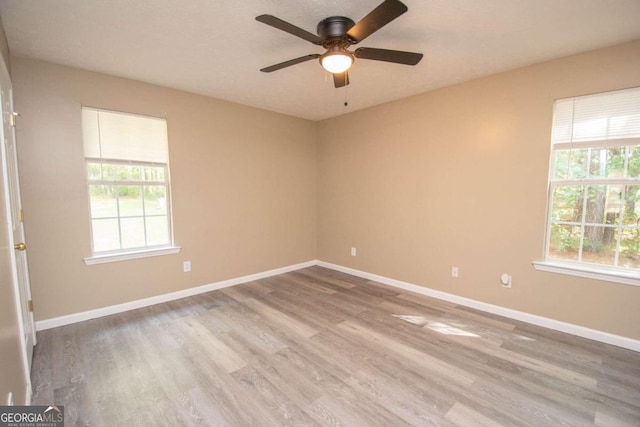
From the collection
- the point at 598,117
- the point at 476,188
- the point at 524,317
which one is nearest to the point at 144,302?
the point at 476,188

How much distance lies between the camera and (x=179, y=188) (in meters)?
3.42

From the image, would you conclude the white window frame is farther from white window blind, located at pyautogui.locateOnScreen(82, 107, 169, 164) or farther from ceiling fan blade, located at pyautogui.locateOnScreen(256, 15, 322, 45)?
white window blind, located at pyautogui.locateOnScreen(82, 107, 169, 164)

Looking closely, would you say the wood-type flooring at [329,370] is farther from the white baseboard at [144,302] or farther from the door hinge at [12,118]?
the door hinge at [12,118]

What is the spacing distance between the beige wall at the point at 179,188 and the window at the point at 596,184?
10.9 ft

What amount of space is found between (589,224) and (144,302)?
4.61 meters

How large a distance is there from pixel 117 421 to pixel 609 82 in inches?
171

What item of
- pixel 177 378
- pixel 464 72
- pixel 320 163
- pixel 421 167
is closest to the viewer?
pixel 177 378

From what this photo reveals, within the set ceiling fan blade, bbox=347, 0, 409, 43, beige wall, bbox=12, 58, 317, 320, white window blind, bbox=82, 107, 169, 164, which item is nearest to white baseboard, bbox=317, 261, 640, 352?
beige wall, bbox=12, 58, 317, 320

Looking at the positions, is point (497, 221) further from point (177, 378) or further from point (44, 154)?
point (44, 154)

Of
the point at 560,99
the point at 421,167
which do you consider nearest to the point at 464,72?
the point at 560,99

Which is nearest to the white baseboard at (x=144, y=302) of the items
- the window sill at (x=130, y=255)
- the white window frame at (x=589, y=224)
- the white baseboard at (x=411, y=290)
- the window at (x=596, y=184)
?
the white baseboard at (x=411, y=290)

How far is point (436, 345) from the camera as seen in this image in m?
2.44

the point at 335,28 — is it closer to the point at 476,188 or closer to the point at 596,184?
the point at 476,188

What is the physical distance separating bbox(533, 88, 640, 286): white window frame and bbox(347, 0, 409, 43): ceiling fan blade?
2159 millimetres
